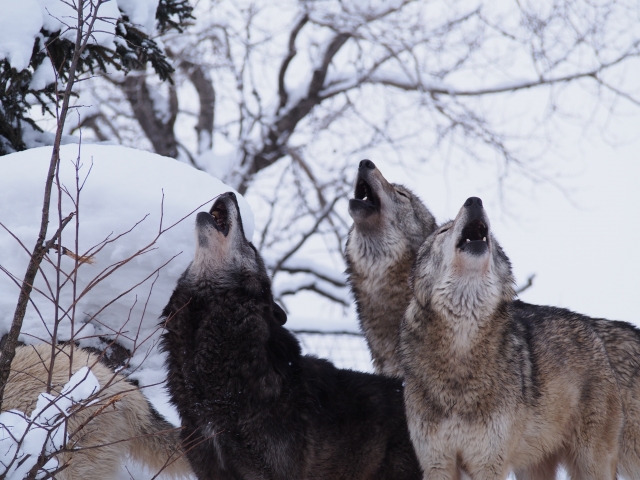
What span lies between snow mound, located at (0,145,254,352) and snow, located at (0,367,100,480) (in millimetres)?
2034

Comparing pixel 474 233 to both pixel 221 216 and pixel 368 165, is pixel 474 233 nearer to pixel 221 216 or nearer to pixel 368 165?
pixel 368 165

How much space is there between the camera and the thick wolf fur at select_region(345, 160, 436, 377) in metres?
5.37

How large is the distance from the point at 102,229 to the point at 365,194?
85.4 inches

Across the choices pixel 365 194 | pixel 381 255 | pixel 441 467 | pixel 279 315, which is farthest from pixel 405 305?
pixel 441 467

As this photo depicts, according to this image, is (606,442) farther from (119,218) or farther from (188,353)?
(119,218)

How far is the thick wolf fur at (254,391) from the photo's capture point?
4.00 metres

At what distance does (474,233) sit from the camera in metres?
4.29

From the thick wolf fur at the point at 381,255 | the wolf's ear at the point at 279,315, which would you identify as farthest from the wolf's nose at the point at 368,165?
the wolf's ear at the point at 279,315

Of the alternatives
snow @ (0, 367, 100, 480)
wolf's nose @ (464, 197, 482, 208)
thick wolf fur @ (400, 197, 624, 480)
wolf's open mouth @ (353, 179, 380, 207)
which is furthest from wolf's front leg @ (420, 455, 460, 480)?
wolf's open mouth @ (353, 179, 380, 207)

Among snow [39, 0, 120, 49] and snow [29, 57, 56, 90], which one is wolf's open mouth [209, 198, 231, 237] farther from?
snow [29, 57, 56, 90]

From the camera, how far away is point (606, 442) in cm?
440

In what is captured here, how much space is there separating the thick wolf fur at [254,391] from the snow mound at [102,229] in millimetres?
771

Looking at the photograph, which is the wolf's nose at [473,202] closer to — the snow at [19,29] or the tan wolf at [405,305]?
the tan wolf at [405,305]

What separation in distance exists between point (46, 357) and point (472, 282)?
2953 millimetres
